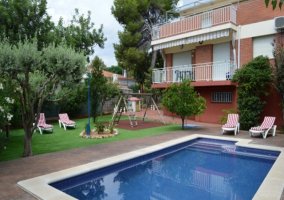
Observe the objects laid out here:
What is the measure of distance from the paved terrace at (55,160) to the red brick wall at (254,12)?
8953 millimetres

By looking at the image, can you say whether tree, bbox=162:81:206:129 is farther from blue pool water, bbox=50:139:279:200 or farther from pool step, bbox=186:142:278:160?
blue pool water, bbox=50:139:279:200

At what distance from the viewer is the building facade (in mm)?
20062

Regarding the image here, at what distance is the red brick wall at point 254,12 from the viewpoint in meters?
19.7

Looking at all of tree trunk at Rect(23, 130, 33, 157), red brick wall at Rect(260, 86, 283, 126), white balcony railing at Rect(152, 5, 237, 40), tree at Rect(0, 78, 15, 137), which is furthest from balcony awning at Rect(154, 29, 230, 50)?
tree trunk at Rect(23, 130, 33, 157)

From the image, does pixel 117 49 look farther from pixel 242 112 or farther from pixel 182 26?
pixel 242 112

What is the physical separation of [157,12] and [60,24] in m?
13.6

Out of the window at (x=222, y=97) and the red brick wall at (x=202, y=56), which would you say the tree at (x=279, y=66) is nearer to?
the window at (x=222, y=97)

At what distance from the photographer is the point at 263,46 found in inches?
800

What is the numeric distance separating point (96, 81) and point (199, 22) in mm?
10056

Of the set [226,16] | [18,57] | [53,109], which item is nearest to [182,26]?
[226,16]

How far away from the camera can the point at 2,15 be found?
80.0 feet

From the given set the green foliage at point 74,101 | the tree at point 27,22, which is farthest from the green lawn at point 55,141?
the tree at point 27,22

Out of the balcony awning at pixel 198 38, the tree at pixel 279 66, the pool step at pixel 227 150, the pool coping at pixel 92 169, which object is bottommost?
the pool step at pixel 227 150

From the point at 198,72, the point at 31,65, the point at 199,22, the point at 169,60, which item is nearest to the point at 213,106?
the point at 198,72
